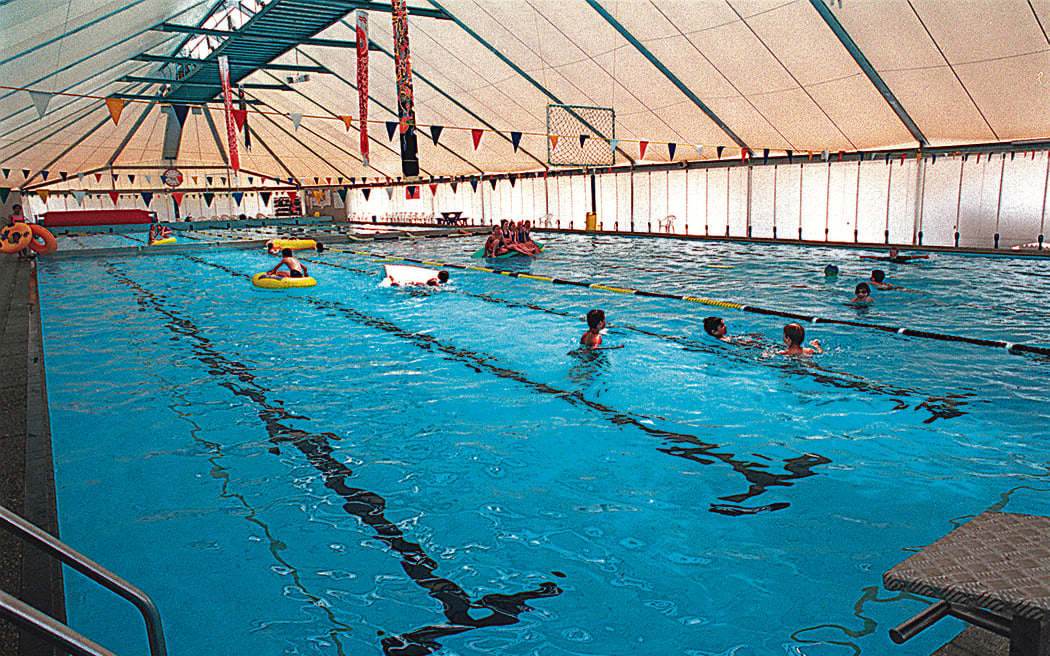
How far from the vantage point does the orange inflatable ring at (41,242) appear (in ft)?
64.1

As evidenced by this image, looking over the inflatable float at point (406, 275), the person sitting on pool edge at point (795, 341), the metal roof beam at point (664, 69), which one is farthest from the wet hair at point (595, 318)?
the metal roof beam at point (664, 69)

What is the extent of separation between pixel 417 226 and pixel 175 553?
34287mm

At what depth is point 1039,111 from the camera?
12211mm

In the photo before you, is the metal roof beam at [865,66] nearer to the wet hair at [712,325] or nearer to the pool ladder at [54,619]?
the wet hair at [712,325]

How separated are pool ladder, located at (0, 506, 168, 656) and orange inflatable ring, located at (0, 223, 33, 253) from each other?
848 inches

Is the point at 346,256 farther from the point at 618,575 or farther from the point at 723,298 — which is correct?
the point at 618,575

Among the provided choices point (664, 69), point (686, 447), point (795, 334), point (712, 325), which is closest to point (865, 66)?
point (664, 69)

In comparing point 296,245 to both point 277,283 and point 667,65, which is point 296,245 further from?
point 667,65

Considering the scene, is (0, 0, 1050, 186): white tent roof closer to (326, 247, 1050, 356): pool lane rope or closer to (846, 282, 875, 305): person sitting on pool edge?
(846, 282, 875, 305): person sitting on pool edge

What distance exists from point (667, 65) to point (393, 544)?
44.1 ft

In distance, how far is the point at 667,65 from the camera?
14.6 meters

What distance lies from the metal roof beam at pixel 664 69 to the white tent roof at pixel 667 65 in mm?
45

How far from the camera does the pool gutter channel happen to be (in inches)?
101

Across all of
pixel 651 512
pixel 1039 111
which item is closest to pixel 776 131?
pixel 1039 111
